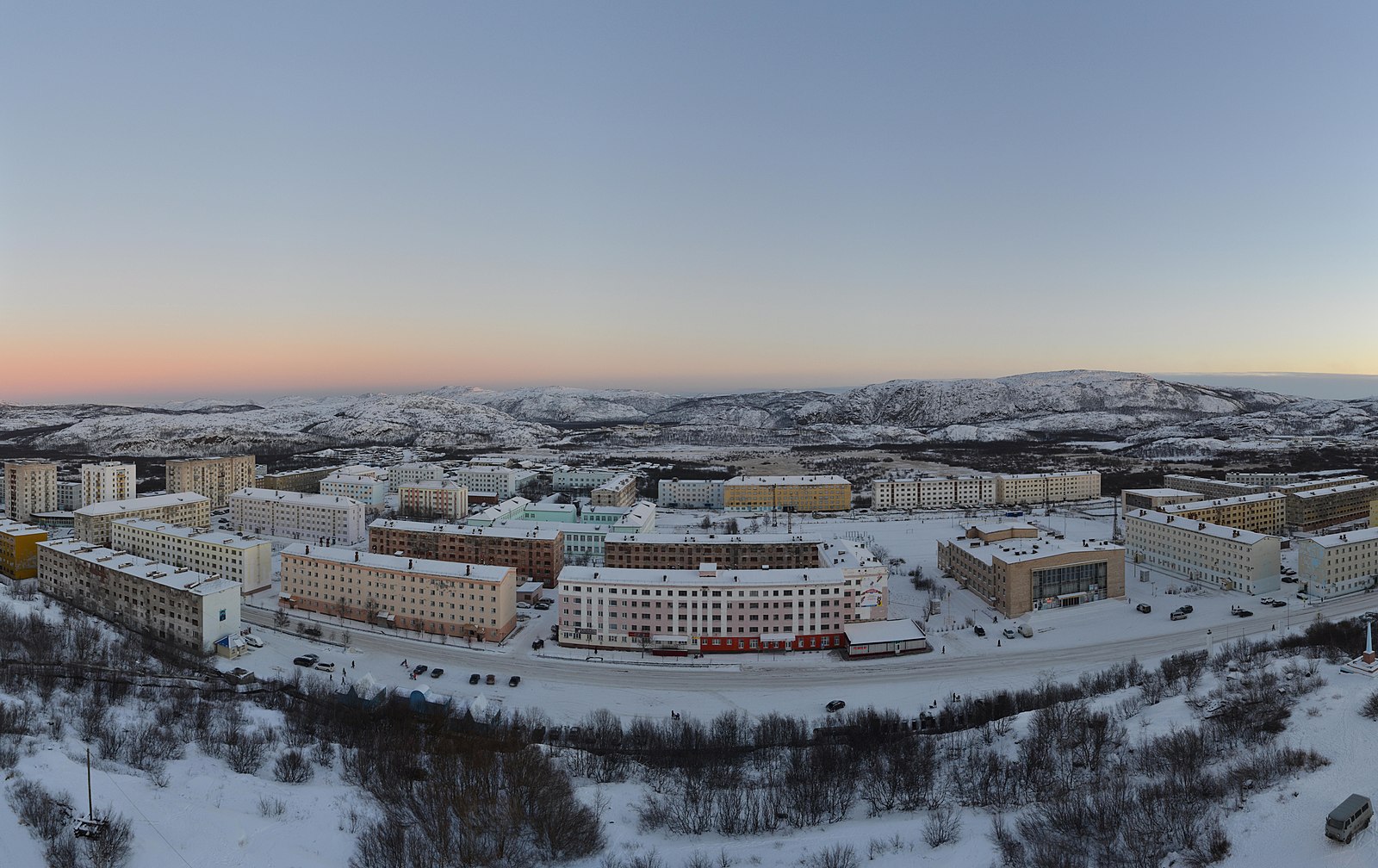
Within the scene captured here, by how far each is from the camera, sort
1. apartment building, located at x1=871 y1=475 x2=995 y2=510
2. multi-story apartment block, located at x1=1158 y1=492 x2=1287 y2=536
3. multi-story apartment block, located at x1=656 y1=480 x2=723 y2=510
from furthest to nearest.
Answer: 1. multi-story apartment block, located at x1=656 y1=480 x2=723 y2=510
2. apartment building, located at x1=871 y1=475 x2=995 y2=510
3. multi-story apartment block, located at x1=1158 y1=492 x2=1287 y2=536

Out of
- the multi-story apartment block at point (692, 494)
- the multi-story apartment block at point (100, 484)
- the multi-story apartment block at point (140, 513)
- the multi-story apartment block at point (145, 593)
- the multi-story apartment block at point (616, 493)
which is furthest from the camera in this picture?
the multi-story apartment block at point (692, 494)

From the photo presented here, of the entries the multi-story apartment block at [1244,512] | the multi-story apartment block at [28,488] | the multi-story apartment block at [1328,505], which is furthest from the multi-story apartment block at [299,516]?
the multi-story apartment block at [1328,505]

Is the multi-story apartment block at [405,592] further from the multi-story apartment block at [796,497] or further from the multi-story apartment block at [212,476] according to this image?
the multi-story apartment block at [212,476]

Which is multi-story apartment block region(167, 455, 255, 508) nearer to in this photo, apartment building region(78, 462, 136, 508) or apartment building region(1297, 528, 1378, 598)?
apartment building region(78, 462, 136, 508)

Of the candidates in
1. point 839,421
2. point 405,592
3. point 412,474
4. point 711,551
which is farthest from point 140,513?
point 839,421

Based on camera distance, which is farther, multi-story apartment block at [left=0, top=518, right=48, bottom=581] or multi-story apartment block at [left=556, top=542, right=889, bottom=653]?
multi-story apartment block at [left=0, top=518, right=48, bottom=581]

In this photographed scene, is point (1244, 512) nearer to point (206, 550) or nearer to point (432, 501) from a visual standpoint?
point (432, 501)

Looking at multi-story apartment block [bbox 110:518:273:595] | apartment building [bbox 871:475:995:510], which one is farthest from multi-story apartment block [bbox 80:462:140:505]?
apartment building [bbox 871:475:995:510]

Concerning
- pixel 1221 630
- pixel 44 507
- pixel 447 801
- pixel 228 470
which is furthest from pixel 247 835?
pixel 228 470
